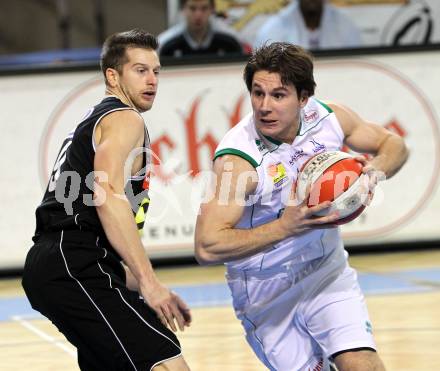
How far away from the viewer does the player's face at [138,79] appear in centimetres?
488

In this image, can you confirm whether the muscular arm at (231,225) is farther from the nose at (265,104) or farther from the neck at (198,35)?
the neck at (198,35)

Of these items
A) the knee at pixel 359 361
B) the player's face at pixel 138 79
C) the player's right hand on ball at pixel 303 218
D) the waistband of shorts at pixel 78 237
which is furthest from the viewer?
the player's face at pixel 138 79

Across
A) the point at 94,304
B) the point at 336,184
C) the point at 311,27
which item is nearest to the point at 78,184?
the point at 94,304

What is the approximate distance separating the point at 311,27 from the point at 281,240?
635 cm

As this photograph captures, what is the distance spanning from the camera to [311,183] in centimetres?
464

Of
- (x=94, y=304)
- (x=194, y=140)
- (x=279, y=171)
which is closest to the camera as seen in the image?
(x=94, y=304)

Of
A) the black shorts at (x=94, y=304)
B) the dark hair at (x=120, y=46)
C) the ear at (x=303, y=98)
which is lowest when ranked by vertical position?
the black shorts at (x=94, y=304)

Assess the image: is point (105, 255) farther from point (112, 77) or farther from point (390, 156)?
point (390, 156)

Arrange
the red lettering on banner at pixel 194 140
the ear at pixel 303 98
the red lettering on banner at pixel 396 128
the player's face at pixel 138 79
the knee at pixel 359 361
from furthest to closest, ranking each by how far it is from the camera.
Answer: the red lettering on banner at pixel 396 128 < the red lettering on banner at pixel 194 140 < the ear at pixel 303 98 < the player's face at pixel 138 79 < the knee at pixel 359 361

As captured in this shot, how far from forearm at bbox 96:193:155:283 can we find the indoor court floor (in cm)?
218

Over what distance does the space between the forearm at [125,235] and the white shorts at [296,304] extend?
877 mm

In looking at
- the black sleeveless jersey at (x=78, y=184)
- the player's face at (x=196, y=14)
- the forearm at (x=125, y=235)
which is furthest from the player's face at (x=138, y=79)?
the player's face at (x=196, y=14)

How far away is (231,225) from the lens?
484cm

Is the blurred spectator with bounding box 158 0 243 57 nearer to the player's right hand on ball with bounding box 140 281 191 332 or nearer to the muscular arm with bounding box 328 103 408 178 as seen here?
the muscular arm with bounding box 328 103 408 178
